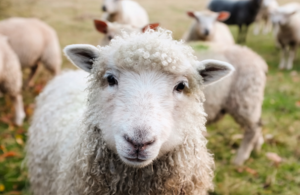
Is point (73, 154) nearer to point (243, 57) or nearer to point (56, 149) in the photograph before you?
point (56, 149)

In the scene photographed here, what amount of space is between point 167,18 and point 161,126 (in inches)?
477

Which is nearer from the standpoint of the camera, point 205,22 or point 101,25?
point 101,25

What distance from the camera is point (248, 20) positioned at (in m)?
Result: 9.61

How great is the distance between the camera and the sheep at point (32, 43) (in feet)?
16.1

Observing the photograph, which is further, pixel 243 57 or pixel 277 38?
pixel 277 38

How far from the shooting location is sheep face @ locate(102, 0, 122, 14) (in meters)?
6.13

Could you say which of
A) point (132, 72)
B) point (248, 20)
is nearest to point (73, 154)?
point (132, 72)

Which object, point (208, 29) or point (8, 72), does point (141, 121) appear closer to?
point (8, 72)

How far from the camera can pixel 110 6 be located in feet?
20.3

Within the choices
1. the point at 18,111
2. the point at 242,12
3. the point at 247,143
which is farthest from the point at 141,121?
the point at 242,12

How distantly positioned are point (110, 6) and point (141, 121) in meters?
5.46

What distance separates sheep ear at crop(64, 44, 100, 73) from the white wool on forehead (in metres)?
0.08

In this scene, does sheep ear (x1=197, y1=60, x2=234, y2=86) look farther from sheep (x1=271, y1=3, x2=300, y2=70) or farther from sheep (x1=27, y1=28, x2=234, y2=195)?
sheep (x1=271, y1=3, x2=300, y2=70)

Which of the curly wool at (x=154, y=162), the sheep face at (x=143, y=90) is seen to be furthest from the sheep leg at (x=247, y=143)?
the sheep face at (x=143, y=90)
